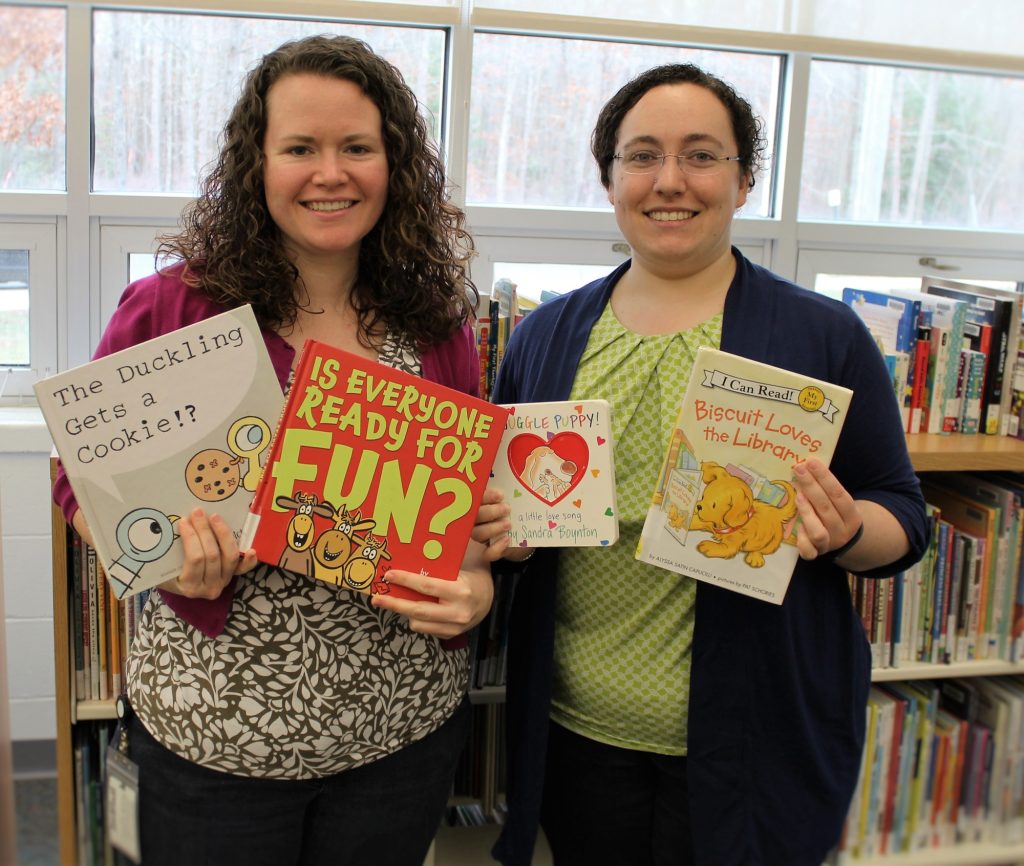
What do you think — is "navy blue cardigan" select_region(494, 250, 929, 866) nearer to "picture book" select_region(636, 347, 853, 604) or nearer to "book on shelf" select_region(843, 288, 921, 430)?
"picture book" select_region(636, 347, 853, 604)

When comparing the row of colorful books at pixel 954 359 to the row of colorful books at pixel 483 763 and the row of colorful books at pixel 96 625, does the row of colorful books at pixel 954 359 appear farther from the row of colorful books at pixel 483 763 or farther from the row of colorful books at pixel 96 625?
the row of colorful books at pixel 96 625

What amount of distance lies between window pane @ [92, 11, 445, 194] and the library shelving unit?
1200 mm

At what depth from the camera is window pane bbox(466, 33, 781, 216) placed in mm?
2592

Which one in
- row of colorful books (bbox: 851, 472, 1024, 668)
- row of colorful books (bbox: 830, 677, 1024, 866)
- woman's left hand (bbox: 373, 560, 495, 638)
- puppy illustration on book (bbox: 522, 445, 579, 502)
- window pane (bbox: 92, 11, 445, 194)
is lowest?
row of colorful books (bbox: 830, 677, 1024, 866)

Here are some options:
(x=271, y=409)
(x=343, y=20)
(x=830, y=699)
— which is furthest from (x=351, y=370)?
(x=343, y=20)

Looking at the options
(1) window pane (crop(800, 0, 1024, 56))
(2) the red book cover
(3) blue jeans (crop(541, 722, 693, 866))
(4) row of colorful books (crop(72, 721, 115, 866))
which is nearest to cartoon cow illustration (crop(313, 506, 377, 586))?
(3) blue jeans (crop(541, 722, 693, 866))

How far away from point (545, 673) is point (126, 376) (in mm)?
694

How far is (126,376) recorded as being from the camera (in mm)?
1132

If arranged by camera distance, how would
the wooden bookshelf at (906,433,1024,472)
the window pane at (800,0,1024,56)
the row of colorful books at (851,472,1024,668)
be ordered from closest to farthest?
the wooden bookshelf at (906,433,1024,472) < the row of colorful books at (851,472,1024,668) < the window pane at (800,0,1024,56)

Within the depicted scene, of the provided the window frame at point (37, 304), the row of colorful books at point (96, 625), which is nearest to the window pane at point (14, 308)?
the window frame at point (37, 304)

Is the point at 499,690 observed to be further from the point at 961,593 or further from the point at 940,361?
the point at 940,361

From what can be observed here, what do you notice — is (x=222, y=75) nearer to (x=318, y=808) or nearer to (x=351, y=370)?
(x=351, y=370)

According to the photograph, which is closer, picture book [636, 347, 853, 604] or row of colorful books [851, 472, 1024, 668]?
picture book [636, 347, 853, 604]

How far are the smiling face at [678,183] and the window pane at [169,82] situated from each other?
1190 mm
